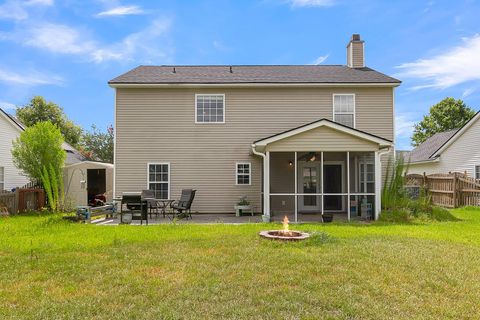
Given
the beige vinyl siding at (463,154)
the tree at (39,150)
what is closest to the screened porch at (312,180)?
the beige vinyl siding at (463,154)

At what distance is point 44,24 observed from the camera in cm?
1316

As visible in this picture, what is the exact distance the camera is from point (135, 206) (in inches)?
441

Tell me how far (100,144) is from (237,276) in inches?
1266

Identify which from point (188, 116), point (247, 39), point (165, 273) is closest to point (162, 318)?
point (165, 273)

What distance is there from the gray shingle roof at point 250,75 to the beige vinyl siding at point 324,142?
3.71 m

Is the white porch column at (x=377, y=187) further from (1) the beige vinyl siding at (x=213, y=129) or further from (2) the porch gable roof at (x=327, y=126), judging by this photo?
(1) the beige vinyl siding at (x=213, y=129)

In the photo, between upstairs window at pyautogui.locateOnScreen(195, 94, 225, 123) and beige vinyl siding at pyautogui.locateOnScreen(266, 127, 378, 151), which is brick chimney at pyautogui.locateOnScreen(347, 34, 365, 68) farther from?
upstairs window at pyautogui.locateOnScreen(195, 94, 225, 123)

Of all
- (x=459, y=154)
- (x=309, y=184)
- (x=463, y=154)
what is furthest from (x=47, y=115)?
(x=463, y=154)

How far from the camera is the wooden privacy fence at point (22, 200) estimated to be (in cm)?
1367

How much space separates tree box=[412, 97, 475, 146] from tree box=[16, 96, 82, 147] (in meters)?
39.8

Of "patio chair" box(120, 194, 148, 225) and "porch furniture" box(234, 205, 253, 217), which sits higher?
"patio chair" box(120, 194, 148, 225)

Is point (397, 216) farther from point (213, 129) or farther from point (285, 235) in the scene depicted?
point (213, 129)

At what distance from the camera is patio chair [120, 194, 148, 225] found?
1090cm

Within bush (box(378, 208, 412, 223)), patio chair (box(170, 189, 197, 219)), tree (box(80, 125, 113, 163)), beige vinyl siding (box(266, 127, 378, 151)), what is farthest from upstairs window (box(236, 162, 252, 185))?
tree (box(80, 125, 113, 163))
